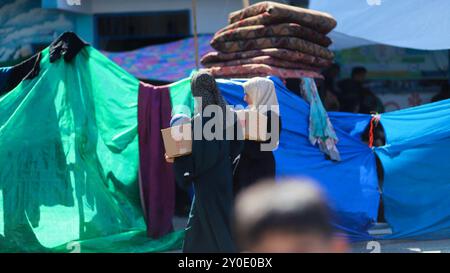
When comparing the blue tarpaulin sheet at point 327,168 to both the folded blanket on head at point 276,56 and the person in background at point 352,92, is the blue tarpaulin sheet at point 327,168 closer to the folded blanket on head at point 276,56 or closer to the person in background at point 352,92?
the folded blanket on head at point 276,56

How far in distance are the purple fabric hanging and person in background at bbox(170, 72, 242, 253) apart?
1538 mm

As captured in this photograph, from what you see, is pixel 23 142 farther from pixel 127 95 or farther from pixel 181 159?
pixel 181 159

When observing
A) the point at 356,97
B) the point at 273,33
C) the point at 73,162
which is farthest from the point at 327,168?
the point at 356,97

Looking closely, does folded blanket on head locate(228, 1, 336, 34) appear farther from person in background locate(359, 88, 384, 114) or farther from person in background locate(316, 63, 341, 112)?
person in background locate(359, 88, 384, 114)

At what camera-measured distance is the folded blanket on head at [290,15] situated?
23.0 ft

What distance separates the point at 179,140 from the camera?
4.87 meters

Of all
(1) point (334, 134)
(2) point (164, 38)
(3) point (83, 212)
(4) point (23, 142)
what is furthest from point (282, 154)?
(2) point (164, 38)

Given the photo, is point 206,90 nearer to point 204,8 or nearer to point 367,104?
point 367,104

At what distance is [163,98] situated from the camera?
6.86 metres

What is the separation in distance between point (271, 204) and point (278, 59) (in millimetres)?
1875

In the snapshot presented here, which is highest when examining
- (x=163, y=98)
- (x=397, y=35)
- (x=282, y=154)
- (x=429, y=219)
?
(x=397, y=35)

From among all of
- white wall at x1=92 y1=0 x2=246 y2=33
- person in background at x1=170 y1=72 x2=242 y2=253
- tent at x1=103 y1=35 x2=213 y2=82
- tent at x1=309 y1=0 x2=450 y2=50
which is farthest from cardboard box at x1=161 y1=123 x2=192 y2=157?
white wall at x1=92 y1=0 x2=246 y2=33

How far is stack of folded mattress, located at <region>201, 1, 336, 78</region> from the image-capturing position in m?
6.98

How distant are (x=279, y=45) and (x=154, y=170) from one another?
1.72m
